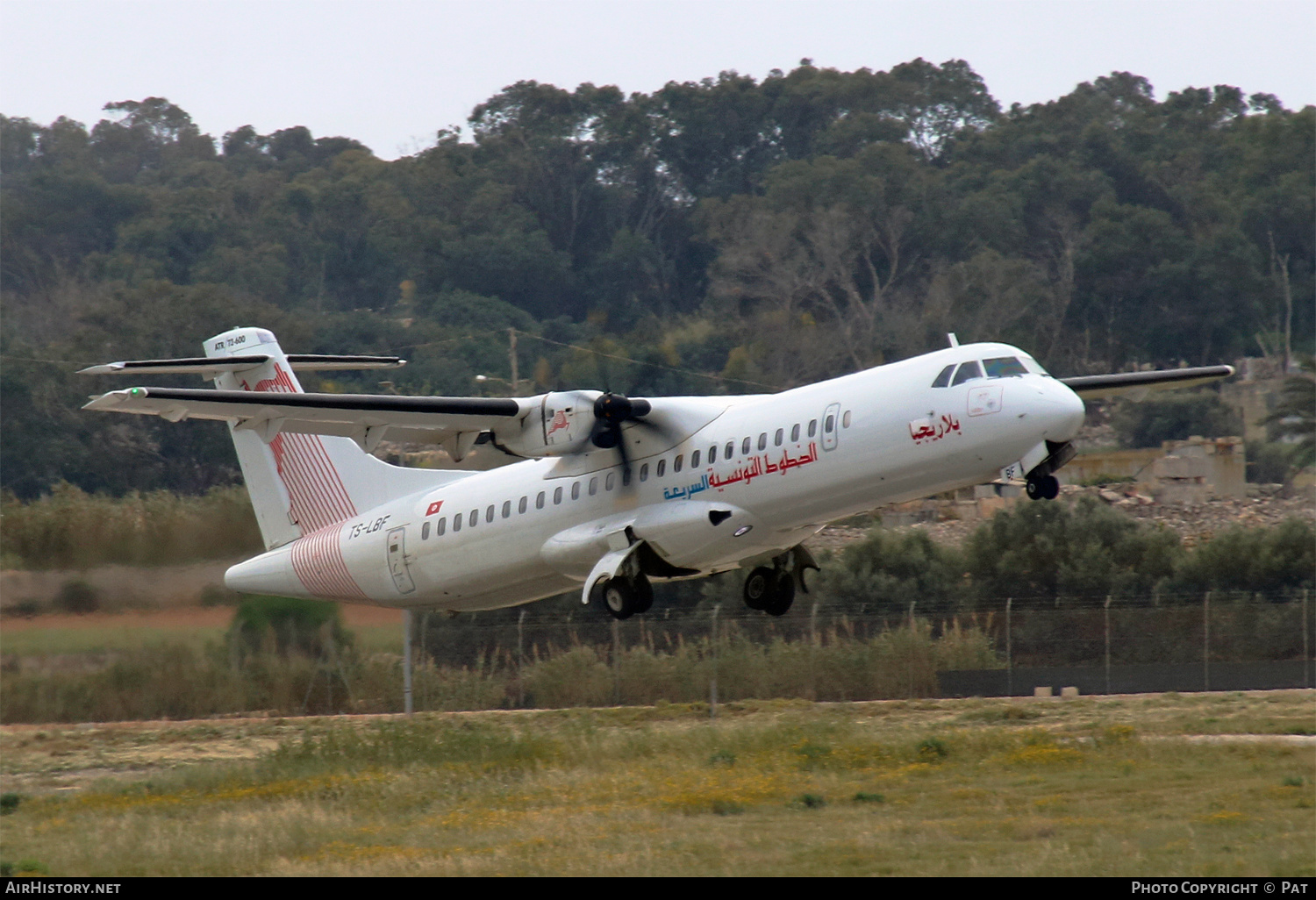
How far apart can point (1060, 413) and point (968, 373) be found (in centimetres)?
130

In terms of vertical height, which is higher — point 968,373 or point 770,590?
point 968,373

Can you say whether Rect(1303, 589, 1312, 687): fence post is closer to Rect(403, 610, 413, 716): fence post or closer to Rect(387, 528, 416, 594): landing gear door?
Rect(403, 610, 413, 716): fence post

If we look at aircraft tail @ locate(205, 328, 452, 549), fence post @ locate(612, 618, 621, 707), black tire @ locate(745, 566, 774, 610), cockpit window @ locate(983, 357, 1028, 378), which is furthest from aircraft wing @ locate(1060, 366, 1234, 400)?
fence post @ locate(612, 618, 621, 707)

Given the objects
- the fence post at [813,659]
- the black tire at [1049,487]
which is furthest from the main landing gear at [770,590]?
the fence post at [813,659]

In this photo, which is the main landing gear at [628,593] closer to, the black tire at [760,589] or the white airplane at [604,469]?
the white airplane at [604,469]

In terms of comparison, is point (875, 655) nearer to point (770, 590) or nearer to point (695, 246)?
point (770, 590)

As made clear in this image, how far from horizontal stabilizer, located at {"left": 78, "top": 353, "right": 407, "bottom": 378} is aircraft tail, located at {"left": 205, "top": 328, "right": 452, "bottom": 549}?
4.7 inches

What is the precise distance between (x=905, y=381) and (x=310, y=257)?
72.0 m

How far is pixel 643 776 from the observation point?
21234mm

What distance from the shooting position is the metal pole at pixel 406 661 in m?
27.6

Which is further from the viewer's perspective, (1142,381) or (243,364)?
(243,364)

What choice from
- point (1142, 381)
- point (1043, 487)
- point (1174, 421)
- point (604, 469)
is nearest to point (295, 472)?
point (604, 469)

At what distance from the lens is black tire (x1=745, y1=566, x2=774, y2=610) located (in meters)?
23.9

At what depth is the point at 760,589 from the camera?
2397 cm
